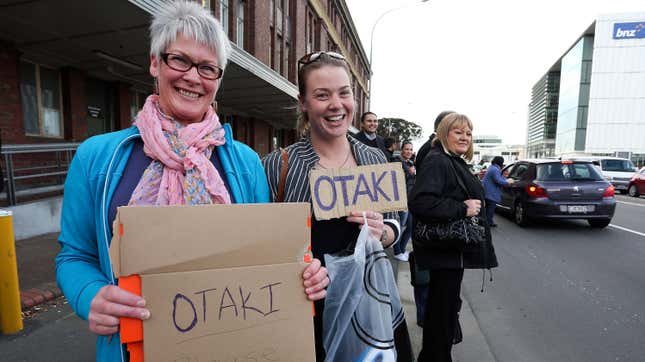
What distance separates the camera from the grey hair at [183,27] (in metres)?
1.20

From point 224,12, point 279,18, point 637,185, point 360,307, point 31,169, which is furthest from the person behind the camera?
point 279,18

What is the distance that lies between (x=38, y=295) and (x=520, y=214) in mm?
9141

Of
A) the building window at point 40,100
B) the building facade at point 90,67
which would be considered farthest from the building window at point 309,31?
the building window at point 40,100

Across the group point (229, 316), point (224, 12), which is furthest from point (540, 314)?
point (224, 12)

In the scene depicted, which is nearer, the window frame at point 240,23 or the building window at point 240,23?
the window frame at point 240,23

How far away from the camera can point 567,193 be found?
7.61 m

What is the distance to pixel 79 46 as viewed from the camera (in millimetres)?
7293

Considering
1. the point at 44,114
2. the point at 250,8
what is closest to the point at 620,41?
the point at 250,8

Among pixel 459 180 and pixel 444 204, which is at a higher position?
pixel 459 180

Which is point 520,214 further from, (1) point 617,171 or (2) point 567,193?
(1) point 617,171

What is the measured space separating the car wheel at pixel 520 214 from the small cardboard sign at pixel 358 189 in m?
8.03

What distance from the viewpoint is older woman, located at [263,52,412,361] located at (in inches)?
61.4

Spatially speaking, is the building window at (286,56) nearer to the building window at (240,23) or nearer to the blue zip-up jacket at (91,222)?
the building window at (240,23)

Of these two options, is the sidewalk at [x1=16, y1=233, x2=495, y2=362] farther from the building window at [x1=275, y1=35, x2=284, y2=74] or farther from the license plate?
the building window at [x1=275, y1=35, x2=284, y2=74]
